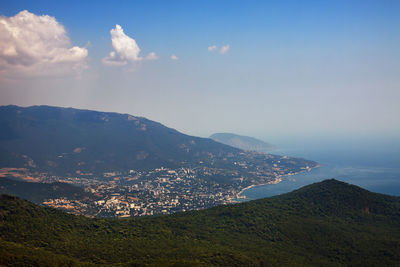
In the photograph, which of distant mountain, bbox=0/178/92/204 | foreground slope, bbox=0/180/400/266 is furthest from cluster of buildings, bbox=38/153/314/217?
foreground slope, bbox=0/180/400/266

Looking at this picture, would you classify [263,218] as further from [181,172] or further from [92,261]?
[181,172]

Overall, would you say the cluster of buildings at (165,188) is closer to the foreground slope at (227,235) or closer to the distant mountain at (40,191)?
the distant mountain at (40,191)

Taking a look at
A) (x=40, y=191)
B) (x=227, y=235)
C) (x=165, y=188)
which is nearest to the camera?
(x=227, y=235)

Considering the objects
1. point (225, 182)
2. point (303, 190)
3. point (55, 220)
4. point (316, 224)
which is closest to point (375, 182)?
point (225, 182)

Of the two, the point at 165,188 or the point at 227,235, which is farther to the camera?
the point at 165,188

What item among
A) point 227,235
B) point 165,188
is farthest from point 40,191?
point 227,235

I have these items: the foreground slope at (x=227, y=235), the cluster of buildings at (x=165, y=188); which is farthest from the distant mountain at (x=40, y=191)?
the foreground slope at (x=227, y=235)

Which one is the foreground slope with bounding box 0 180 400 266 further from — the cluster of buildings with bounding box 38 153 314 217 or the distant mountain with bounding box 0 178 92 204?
the distant mountain with bounding box 0 178 92 204

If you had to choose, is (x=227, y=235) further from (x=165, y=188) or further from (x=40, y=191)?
(x=165, y=188)
